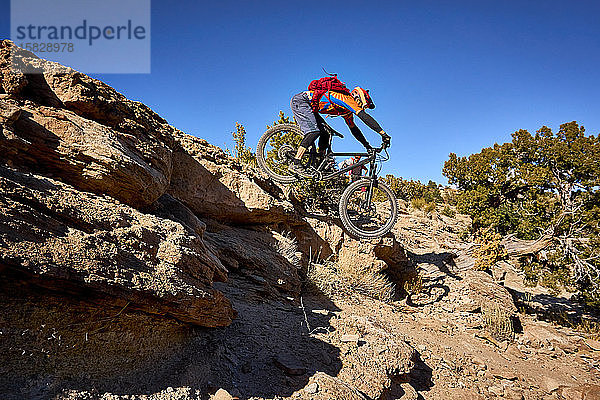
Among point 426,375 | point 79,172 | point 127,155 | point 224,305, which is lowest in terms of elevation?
point 426,375

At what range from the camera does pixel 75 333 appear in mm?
3176

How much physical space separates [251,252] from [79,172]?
4.12 m

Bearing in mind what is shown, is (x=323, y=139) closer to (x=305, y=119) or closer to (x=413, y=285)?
(x=305, y=119)

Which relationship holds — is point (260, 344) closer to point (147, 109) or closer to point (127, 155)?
point (127, 155)

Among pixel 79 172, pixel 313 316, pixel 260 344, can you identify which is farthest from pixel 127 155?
pixel 313 316

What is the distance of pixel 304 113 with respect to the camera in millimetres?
7086

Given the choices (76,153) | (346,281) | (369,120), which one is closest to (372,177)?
(369,120)

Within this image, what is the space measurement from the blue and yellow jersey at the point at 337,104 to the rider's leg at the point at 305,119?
0.20 metres

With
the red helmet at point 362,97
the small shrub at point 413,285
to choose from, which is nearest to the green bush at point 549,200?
the small shrub at point 413,285

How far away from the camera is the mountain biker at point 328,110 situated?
6.63m

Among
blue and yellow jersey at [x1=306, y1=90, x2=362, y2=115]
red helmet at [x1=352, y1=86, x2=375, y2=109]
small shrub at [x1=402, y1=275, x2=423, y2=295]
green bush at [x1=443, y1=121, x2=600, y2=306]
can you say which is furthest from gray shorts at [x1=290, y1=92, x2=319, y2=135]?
green bush at [x1=443, y1=121, x2=600, y2=306]

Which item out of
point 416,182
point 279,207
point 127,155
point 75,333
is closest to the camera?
point 75,333

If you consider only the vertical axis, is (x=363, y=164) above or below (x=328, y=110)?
below

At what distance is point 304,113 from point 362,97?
1.25m
